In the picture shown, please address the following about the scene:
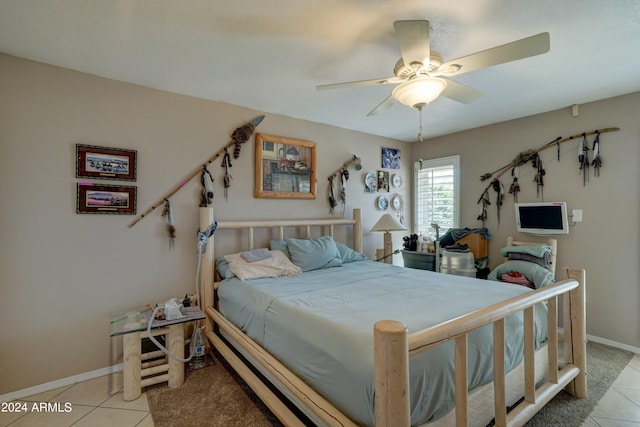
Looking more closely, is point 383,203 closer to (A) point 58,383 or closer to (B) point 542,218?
(B) point 542,218

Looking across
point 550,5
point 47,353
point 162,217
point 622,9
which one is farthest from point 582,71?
A: point 47,353

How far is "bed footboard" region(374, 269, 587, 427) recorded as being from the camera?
2.89 ft

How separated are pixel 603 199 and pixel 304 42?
Result: 10.4 feet

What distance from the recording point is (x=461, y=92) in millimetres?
1941

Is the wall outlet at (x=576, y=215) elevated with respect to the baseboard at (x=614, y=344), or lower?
elevated

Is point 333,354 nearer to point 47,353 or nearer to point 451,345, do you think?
point 451,345

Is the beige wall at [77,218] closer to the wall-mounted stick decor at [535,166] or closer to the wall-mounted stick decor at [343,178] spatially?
the wall-mounted stick decor at [343,178]

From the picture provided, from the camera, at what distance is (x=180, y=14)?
161 cm

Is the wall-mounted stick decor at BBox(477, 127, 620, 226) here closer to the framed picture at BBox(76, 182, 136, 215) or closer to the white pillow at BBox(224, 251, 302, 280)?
the white pillow at BBox(224, 251, 302, 280)

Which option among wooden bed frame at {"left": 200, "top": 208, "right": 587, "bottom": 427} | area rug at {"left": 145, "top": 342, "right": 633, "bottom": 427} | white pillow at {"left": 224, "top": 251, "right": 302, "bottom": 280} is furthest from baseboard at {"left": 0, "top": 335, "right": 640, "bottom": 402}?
white pillow at {"left": 224, "top": 251, "right": 302, "bottom": 280}

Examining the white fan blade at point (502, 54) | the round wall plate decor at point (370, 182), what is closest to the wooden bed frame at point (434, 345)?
the white fan blade at point (502, 54)

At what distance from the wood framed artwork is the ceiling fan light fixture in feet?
5.41

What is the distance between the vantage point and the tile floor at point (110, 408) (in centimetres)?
174

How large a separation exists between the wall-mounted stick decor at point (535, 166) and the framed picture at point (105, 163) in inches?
153
